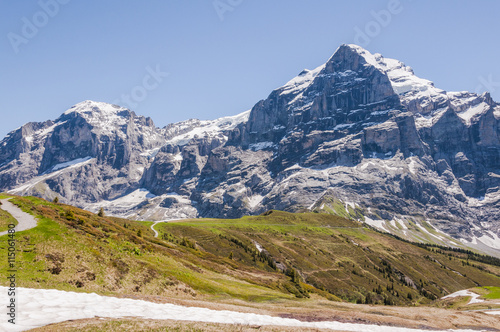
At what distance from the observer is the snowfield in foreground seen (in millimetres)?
22250

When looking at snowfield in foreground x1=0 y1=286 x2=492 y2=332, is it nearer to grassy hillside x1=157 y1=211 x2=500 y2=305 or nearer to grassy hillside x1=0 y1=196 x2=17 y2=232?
grassy hillside x1=0 y1=196 x2=17 y2=232

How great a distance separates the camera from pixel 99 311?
25391mm

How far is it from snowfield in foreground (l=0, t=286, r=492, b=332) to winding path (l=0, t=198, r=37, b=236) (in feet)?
60.3

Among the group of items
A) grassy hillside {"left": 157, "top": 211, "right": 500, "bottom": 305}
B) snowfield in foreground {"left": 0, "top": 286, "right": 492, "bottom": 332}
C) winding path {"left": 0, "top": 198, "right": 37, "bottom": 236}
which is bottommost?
grassy hillside {"left": 157, "top": 211, "right": 500, "bottom": 305}

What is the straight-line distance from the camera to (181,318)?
89.6 ft

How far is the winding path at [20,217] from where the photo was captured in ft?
138

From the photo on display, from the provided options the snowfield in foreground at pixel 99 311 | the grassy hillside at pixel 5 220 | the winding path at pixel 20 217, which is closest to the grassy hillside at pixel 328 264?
the winding path at pixel 20 217

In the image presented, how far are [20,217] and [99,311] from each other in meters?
29.8

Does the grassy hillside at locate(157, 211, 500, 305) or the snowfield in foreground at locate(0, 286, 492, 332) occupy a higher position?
the snowfield in foreground at locate(0, 286, 492, 332)

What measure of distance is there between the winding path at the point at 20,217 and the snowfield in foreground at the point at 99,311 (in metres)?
18.4

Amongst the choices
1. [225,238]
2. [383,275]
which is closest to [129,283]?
[225,238]

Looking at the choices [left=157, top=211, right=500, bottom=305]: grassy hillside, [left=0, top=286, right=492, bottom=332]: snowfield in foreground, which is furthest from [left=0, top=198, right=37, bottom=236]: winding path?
[left=157, top=211, right=500, bottom=305]: grassy hillside

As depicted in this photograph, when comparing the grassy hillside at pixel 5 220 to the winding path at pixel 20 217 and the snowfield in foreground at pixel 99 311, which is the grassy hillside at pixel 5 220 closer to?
the winding path at pixel 20 217

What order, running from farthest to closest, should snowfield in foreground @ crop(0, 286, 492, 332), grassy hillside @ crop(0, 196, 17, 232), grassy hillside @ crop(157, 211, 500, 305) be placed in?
1. grassy hillside @ crop(157, 211, 500, 305)
2. grassy hillside @ crop(0, 196, 17, 232)
3. snowfield in foreground @ crop(0, 286, 492, 332)
